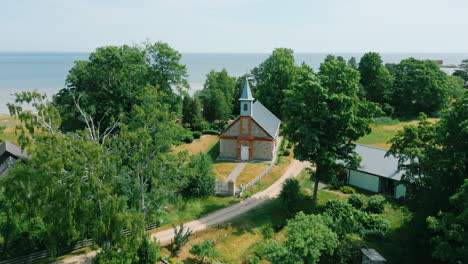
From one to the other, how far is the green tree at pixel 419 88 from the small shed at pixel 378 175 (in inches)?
1408

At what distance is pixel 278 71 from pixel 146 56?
22795 millimetres

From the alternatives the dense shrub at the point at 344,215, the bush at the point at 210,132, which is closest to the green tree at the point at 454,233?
the dense shrub at the point at 344,215

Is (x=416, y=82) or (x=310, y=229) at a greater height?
(x=416, y=82)

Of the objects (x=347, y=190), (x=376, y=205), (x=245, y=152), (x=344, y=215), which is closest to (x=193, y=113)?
(x=245, y=152)

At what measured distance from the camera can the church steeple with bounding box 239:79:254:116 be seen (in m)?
40.0

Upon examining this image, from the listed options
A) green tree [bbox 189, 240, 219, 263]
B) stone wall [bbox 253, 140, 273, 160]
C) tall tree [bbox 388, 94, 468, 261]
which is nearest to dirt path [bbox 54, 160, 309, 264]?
green tree [bbox 189, 240, 219, 263]

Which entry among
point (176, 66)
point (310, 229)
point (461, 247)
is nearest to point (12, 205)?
point (310, 229)

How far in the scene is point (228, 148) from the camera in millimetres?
42781

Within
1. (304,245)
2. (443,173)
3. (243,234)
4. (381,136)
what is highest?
(443,173)

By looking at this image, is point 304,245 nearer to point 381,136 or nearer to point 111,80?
point 111,80

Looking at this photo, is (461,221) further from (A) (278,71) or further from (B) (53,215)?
(A) (278,71)

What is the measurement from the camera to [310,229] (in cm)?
1947

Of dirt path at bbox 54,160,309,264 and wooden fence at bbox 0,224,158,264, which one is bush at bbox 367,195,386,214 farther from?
wooden fence at bbox 0,224,158,264

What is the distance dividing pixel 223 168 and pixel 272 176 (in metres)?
5.88
